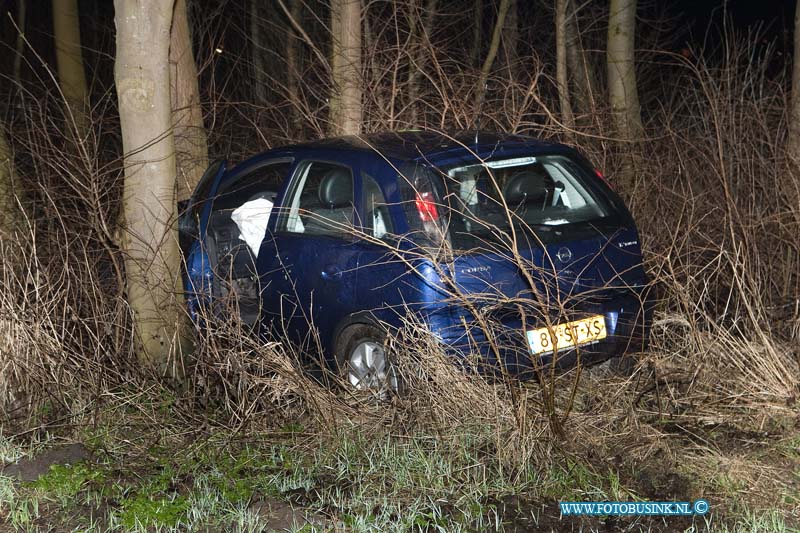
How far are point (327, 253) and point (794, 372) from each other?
285 cm

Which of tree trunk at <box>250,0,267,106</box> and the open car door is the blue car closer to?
the open car door

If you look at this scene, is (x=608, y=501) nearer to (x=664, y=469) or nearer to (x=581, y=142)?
(x=664, y=469)

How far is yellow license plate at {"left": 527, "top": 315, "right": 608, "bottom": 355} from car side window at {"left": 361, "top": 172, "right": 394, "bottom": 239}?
3.38 ft

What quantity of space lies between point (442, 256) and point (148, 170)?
7.65 feet

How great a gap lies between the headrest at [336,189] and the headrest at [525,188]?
3.16 ft

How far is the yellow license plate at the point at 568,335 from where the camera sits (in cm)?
573

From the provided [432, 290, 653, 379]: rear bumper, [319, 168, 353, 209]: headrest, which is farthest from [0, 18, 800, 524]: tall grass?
[319, 168, 353, 209]: headrest

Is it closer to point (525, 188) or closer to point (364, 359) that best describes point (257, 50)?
point (525, 188)

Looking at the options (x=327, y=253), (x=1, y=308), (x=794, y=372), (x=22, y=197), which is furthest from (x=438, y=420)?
(x=22, y=197)

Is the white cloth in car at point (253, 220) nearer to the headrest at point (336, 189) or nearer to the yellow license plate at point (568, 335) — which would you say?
the headrest at point (336, 189)

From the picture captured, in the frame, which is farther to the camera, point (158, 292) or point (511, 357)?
point (158, 292)

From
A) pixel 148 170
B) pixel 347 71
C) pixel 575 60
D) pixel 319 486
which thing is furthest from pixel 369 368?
pixel 575 60

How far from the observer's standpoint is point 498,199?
6207 mm

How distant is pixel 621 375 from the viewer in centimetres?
614
